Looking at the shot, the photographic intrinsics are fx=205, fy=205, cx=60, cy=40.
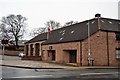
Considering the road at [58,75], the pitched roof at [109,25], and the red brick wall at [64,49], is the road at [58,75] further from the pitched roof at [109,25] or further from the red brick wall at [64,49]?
the pitched roof at [109,25]

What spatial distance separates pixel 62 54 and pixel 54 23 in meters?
42.1

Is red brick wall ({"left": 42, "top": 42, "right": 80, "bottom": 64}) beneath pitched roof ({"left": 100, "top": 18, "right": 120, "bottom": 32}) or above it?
beneath

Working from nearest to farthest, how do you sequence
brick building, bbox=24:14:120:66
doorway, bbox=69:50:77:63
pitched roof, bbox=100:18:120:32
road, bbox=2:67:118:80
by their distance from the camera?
road, bbox=2:67:118:80 → brick building, bbox=24:14:120:66 → pitched roof, bbox=100:18:120:32 → doorway, bbox=69:50:77:63

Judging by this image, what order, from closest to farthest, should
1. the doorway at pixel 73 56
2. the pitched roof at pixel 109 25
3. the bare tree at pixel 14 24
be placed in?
the pitched roof at pixel 109 25 → the doorway at pixel 73 56 → the bare tree at pixel 14 24

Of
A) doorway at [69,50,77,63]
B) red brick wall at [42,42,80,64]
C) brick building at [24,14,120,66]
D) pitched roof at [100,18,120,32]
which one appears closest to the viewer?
brick building at [24,14,120,66]

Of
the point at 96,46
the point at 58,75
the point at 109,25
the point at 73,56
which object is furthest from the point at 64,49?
the point at 58,75

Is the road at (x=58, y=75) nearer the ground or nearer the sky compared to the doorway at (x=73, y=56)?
nearer the ground

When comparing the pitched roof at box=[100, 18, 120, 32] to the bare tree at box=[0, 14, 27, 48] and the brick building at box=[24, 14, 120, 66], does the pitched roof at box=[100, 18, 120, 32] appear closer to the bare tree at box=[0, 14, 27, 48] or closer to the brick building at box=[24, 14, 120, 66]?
the brick building at box=[24, 14, 120, 66]

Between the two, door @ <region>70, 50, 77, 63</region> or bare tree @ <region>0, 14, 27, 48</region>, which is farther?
bare tree @ <region>0, 14, 27, 48</region>

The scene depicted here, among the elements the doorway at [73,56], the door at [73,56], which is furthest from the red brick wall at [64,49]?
the door at [73,56]

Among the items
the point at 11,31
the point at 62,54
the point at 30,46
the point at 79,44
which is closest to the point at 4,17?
the point at 11,31

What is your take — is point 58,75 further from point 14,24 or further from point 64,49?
point 14,24

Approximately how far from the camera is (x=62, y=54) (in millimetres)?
33500

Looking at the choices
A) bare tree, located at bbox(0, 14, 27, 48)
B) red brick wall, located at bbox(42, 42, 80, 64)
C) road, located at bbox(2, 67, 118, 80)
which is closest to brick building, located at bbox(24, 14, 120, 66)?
red brick wall, located at bbox(42, 42, 80, 64)
